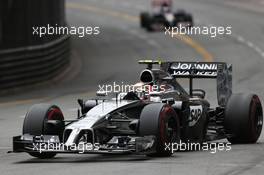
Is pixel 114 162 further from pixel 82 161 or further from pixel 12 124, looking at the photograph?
pixel 12 124

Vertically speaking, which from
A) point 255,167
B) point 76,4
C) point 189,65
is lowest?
point 255,167

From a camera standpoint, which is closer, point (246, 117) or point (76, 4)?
point (246, 117)

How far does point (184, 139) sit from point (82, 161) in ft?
6.04

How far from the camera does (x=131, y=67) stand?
37.5m

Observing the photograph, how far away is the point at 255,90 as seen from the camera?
27859 mm

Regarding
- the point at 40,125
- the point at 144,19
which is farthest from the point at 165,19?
the point at 40,125

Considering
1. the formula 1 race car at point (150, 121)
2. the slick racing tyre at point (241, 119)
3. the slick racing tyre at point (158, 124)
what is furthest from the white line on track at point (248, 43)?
the slick racing tyre at point (158, 124)

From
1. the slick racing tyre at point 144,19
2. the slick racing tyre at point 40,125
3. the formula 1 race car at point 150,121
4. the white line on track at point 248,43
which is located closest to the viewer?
the formula 1 race car at point 150,121

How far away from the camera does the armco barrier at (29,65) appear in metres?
28.9

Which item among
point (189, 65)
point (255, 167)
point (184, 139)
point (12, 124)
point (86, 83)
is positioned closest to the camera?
point (255, 167)

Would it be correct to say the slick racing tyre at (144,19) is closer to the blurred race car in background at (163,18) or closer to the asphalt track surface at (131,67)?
the blurred race car in background at (163,18)

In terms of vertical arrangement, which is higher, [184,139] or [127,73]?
[127,73]

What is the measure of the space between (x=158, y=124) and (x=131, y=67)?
24079 mm

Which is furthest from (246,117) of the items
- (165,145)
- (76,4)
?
(76,4)
